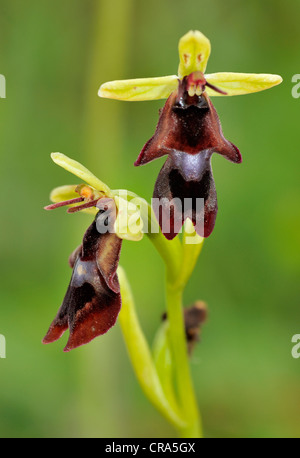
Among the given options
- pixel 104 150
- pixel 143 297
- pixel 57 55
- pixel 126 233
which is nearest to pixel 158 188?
pixel 126 233

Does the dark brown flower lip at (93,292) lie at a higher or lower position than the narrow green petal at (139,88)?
lower

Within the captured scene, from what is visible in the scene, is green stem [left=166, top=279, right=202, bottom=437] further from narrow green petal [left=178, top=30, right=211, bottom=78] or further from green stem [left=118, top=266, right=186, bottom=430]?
narrow green petal [left=178, top=30, right=211, bottom=78]

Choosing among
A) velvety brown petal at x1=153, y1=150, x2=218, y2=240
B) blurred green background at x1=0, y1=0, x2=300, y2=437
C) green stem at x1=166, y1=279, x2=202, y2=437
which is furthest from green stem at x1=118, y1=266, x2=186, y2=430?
blurred green background at x1=0, y1=0, x2=300, y2=437

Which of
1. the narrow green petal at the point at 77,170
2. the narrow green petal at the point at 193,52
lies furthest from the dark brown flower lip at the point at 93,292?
the narrow green petal at the point at 193,52

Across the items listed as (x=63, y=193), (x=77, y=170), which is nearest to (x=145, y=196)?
(x=63, y=193)

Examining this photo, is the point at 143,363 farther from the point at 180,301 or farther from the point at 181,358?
the point at 180,301

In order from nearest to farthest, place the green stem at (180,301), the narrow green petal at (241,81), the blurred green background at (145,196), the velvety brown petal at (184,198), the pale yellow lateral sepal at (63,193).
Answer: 1. the velvety brown petal at (184,198)
2. the narrow green petal at (241,81)
3. the green stem at (180,301)
4. the pale yellow lateral sepal at (63,193)
5. the blurred green background at (145,196)

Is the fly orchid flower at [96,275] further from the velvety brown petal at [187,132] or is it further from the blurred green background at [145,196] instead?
the blurred green background at [145,196]
